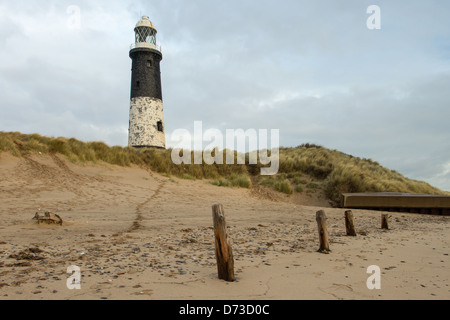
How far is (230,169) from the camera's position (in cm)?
1827

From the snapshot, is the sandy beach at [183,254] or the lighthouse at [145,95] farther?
the lighthouse at [145,95]

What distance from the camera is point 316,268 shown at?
4254 mm

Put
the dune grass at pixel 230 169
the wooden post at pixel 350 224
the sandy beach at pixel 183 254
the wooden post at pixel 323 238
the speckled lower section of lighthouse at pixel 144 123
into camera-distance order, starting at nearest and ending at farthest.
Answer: the sandy beach at pixel 183 254, the wooden post at pixel 323 238, the wooden post at pixel 350 224, the dune grass at pixel 230 169, the speckled lower section of lighthouse at pixel 144 123

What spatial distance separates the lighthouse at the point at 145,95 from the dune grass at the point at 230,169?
309 inches

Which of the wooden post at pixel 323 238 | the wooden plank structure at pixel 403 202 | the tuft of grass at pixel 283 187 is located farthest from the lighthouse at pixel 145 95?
the wooden post at pixel 323 238

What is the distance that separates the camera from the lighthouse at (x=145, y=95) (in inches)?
1008

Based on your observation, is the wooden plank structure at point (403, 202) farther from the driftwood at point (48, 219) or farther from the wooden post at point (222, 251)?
the wooden post at point (222, 251)

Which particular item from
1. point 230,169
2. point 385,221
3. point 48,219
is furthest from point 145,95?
point 385,221

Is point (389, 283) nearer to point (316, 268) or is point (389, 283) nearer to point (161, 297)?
point (316, 268)

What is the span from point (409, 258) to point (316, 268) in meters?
1.65

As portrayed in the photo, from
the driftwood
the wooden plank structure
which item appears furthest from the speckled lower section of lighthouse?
the driftwood

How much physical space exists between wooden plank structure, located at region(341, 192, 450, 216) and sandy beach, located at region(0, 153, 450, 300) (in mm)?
2547

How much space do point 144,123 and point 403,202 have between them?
18.2 metres
